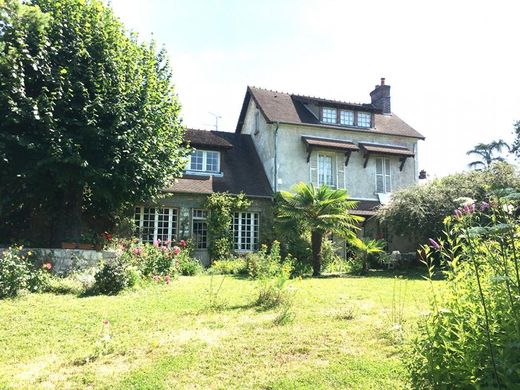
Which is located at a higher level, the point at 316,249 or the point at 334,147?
the point at 334,147

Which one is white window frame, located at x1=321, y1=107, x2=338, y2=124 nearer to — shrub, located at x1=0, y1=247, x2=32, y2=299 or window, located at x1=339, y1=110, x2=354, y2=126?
window, located at x1=339, y1=110, x2=354, y2=126

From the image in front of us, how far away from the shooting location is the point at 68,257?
1179 centimetres

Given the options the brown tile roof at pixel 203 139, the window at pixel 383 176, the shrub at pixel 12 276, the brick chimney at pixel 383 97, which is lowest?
the shrub at pixel 12 276

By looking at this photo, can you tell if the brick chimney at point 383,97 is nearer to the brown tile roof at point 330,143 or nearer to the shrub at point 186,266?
the brown tile roof at point 330,143

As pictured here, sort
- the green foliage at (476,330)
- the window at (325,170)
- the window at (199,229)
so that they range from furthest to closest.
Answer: the window at (325,170) → the window at (199,229) → the green foliage at (476,330)

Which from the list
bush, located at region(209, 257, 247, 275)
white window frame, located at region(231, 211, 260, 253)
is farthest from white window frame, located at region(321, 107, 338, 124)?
bush, located at region(209, 257, 247, 275)

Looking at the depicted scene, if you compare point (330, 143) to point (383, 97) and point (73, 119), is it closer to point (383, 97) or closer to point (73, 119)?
point (383, 97)

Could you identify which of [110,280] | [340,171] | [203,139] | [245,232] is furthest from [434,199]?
[110,280]

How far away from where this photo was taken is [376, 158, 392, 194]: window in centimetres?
2298

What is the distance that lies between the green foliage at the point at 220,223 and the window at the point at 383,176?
8626mm

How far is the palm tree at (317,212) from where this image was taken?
15.1 metres

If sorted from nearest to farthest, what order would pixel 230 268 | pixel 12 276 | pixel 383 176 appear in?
pixel 12 276 → pixel 230 268 → pixel 383 176

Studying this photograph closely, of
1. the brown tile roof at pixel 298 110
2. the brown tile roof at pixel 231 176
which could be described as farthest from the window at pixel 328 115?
the brown tile roof at pixel 231 176

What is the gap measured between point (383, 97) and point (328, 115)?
588 cm
